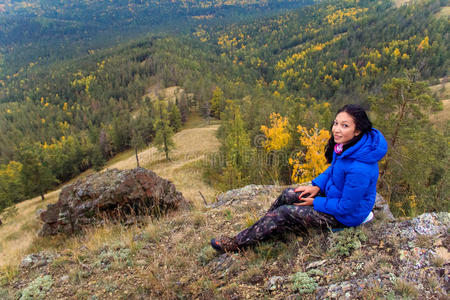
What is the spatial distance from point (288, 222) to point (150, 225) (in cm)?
330

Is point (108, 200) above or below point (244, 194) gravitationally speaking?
below

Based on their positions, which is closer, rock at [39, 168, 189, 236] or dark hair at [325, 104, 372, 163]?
dark hair at [325, 104, 372, 163]

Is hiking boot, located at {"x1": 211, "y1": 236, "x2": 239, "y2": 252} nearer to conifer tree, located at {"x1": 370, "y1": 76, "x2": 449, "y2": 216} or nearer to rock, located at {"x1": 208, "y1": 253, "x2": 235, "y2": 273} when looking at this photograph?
rock, located at {"x1": 208, "y1": 253, "x2": 235, "y2": 273}

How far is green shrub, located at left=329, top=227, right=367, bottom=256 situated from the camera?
10.6ft

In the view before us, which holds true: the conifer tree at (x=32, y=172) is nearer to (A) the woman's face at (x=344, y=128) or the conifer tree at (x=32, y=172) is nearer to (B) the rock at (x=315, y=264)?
(B) the rock at (x=315, y=264)

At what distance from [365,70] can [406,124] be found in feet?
462

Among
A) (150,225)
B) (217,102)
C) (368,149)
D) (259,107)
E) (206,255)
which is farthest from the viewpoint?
(217,102)

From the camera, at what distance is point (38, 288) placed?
381 cm

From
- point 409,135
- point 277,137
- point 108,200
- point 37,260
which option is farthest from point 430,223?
point 277,137

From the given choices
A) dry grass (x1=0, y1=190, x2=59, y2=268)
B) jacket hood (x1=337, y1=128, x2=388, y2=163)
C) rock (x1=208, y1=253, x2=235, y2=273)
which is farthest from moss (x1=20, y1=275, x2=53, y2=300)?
jacket hood (x1=337, y1=128, x2=388, y2=163)

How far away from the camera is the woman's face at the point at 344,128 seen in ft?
10.6

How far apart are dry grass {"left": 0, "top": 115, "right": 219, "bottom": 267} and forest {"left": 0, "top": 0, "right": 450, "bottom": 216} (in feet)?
8.87

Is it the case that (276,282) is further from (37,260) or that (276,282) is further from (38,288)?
(37,260)

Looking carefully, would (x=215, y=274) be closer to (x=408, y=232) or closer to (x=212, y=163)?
(x=408, y=232)
